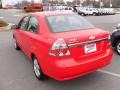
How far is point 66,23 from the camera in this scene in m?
5.12

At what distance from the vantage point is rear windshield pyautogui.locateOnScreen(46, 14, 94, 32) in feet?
16.0

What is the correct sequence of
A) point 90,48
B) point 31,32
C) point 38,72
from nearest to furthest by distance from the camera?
point 90,48
point 38,72
point 31,32

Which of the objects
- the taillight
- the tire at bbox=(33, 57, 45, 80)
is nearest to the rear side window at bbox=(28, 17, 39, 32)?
the tire at bbox=(33, 57, 45, 80)

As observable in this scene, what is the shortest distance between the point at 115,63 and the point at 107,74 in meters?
0.96

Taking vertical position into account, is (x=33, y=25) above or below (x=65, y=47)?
above

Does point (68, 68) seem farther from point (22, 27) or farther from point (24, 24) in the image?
point (22, 27)

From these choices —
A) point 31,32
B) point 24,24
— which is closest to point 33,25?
point 31,32

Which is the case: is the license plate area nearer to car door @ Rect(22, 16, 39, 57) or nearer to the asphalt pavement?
the asphalt pavement

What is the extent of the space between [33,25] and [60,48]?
1.61 meters

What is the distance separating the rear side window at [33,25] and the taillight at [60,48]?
1100mm

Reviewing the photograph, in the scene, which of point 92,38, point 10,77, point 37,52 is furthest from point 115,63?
point 10,77

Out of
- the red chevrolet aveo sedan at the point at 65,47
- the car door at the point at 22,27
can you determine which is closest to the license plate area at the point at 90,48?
the red chevrolet aveo sedan at the point at 65,47

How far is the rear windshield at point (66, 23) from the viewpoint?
4866 mm

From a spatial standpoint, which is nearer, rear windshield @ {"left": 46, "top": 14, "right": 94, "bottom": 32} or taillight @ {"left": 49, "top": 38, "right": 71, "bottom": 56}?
taillight @ {"left": 49, "top": 38, "right": 71, "bottom": 56}
